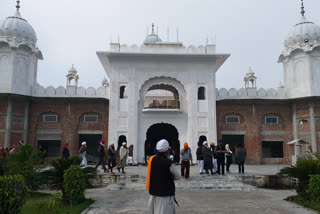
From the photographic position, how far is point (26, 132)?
1861 centimetres

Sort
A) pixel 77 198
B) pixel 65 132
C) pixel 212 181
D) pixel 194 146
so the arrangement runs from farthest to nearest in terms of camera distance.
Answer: pixel 65 132, pixel 194 146, pixel 212 181, pixel 77 198

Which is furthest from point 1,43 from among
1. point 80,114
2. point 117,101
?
point 117,101

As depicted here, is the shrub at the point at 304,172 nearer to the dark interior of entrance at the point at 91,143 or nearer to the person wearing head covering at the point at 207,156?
the person wearing head covering at the point at 207,156

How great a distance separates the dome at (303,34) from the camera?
63.6 ft

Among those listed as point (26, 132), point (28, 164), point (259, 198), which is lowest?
point (259, 198)

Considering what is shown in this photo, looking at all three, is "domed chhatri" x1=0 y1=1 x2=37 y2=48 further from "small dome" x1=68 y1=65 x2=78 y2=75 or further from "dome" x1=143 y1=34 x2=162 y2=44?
"dome" x1=143 y1=34 x2=162 y2=44

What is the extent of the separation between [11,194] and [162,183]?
8.60 ft

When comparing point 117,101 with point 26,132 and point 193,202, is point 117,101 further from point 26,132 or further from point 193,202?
point 193,202

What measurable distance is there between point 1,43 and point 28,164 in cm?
1420

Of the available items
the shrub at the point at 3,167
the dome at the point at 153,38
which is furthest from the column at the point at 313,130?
the shrub at the point at 3,167

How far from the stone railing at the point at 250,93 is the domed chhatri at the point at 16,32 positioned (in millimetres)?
14195

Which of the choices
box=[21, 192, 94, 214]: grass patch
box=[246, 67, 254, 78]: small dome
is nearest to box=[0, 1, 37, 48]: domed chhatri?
box=[21, 192, 94, 214]: grass patch

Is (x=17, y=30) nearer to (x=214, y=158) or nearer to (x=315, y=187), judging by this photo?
(x=214, y=158)

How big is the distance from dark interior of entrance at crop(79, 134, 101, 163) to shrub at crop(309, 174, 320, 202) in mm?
15158
